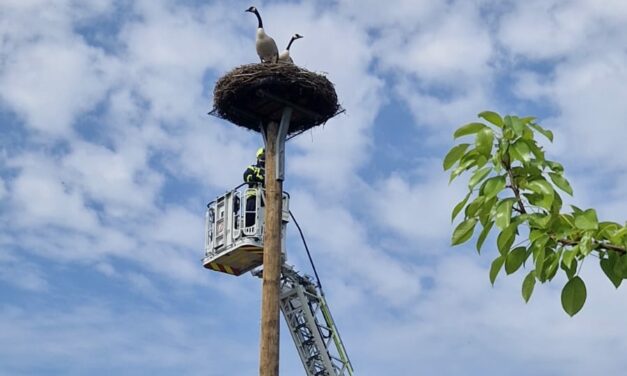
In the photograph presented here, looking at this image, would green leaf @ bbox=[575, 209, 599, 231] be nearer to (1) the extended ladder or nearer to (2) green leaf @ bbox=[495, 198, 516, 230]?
(2) green leaf @ bbox=[495, 198, 516, 230]

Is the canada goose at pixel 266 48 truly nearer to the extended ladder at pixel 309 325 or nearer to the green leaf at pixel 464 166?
the extended ladder at pixel 309 325

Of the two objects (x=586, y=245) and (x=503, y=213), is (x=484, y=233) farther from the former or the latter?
(x=586, y=245)

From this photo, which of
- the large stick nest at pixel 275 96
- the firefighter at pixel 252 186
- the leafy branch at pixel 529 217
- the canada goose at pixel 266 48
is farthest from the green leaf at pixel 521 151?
the firefighter at pixel 252 186

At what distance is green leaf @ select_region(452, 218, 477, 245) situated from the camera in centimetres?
180

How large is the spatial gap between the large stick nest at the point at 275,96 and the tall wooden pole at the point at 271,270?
444 millimetres

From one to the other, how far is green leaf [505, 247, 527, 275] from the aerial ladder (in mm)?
12014

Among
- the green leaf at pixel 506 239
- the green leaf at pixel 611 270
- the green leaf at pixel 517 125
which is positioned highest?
the green leaf at pixel 517 125

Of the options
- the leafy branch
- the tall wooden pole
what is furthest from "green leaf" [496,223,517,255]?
the tall wooden pole

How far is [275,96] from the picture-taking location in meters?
12.0

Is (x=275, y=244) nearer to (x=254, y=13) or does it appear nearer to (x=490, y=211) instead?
(x=254, y=13)

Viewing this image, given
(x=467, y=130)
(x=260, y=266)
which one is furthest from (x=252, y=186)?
(x=467, y=130)

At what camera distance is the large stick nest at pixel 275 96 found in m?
12.0

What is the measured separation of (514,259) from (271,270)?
367 inches

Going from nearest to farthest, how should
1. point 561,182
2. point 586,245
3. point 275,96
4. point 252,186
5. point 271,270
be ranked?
1. point 586,245
2. point 561,182
3. point 271,270
4. point 275,96
5. point 252,186
